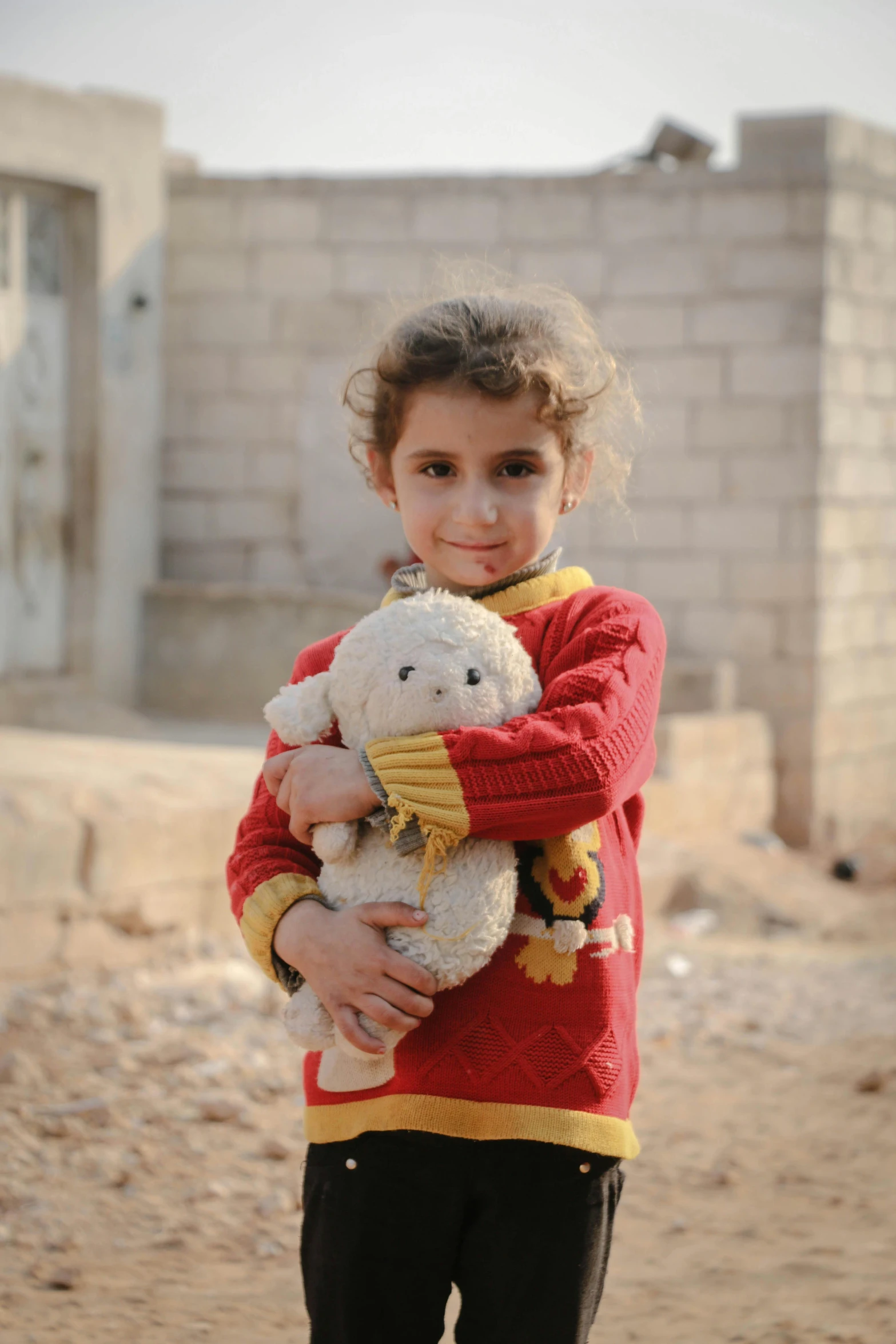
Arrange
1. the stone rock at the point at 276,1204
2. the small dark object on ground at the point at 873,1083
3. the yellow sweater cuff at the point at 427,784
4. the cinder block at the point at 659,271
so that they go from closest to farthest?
the yellow sweater cuff at the point at 427,784 < the stone rock at the point at 276,1204 < the small dark object on ground at the point at 873,1083 < the cinder block at the point at 659,271

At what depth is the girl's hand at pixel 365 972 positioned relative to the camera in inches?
52.8

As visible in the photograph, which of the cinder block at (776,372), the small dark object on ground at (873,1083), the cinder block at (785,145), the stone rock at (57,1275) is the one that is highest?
the cinder block at (785,145)

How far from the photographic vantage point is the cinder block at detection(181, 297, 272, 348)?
7527mm

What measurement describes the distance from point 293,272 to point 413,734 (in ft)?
21.5

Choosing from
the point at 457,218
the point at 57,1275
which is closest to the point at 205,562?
the point at 457,218

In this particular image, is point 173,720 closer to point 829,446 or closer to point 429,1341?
point 829,446

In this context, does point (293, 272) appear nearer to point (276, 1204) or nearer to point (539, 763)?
point (276, 1204)

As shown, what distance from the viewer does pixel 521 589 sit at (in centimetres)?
154

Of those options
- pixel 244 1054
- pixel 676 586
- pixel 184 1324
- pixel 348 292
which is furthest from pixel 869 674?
pixel 184 1324

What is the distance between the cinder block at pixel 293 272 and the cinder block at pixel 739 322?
2108 mm

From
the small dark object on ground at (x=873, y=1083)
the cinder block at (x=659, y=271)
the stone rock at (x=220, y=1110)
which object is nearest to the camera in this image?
the stone rock at (x=220, y=1110)

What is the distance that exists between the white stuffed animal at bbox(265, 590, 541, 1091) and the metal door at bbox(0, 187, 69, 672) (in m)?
5.75

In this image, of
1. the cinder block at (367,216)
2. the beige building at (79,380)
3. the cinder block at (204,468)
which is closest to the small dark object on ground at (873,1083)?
the beige building at (79,380)

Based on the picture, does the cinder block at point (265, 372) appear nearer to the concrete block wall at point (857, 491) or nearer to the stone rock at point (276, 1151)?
the concrete block wall at point (857, 491)
